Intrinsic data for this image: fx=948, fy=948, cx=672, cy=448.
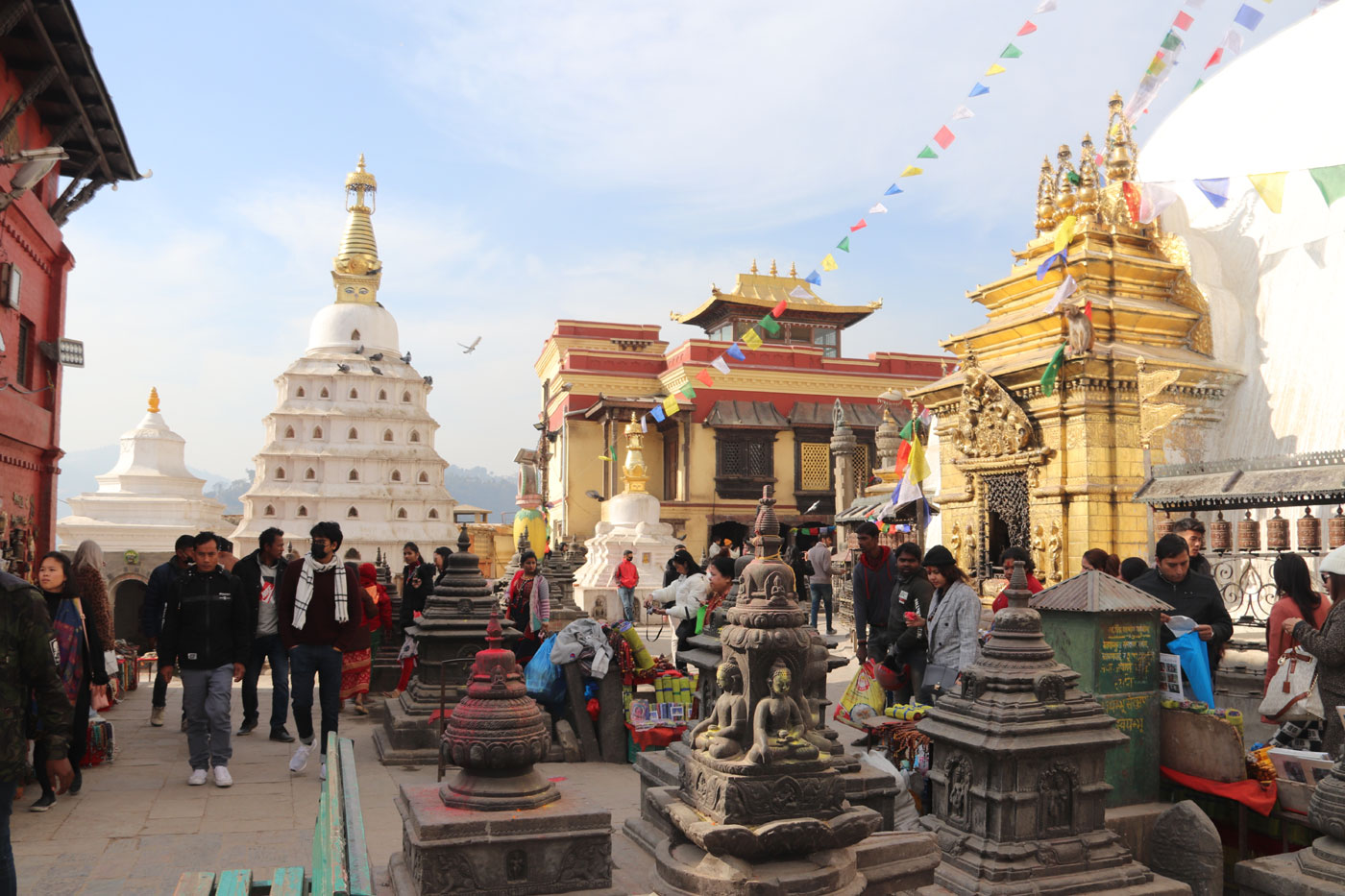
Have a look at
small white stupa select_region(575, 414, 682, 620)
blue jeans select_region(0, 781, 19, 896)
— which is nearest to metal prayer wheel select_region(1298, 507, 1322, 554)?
blue jeans select_region(0, 781, 19, 896)

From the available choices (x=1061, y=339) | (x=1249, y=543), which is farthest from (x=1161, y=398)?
(x=1249, y=543)

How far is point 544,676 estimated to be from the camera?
746cm

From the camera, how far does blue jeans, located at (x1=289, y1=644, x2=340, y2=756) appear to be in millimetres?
6555

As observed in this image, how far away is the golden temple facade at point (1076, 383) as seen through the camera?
11.2 m

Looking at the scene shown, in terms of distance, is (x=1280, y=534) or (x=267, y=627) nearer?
(x=267, y=627)

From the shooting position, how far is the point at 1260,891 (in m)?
4.16

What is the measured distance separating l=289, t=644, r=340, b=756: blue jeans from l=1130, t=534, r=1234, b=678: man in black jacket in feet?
18.0

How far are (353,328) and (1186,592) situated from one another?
3479cm

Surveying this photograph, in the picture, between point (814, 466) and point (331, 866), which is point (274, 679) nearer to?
point (331, 866)

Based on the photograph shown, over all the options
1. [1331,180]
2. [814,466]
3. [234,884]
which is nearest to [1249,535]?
[1331,180]

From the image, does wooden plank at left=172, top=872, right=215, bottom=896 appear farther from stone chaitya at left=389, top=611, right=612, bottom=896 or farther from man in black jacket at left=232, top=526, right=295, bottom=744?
man in black jacket at left=232, top=526, right=295, bottom=744

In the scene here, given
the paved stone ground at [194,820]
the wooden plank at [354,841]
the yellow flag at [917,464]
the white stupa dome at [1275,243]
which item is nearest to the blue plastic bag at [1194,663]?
the paved stone ground at [194,820]

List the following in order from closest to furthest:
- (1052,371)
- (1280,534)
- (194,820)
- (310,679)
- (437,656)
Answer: (194,820)
(310,679)
(437,656)
(1280,534)
(1052,371)

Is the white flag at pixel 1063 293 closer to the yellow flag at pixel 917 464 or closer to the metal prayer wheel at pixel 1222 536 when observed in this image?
the yellow flag at pixel 917 464
